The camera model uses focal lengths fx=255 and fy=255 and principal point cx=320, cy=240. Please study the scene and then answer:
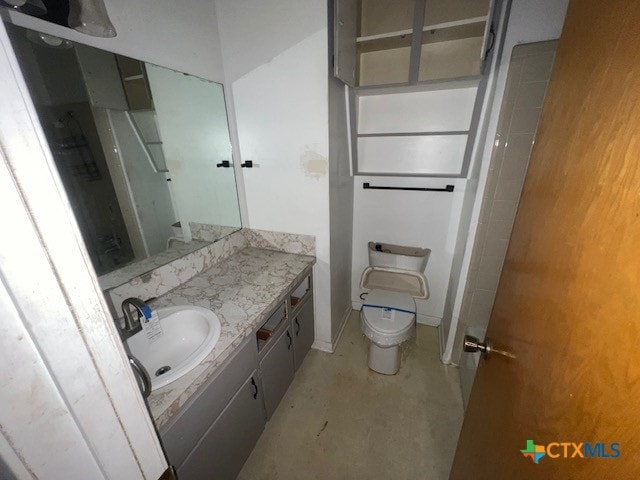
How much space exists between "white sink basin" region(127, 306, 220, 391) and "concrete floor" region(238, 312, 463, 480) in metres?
0.77

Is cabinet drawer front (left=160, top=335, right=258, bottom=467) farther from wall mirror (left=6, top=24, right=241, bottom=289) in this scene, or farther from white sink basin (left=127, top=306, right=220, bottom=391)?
wall mirror (left=6, top=24, right=241, bottom=289)

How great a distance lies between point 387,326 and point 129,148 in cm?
175

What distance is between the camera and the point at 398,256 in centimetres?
208

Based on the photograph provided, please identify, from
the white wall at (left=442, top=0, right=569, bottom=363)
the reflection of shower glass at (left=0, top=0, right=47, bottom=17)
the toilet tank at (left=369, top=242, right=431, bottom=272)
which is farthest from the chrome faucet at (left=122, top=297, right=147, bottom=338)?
the white wall at (left=442, top=0, right=569, bottom=363)

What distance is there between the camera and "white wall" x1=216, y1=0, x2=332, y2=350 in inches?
54.3

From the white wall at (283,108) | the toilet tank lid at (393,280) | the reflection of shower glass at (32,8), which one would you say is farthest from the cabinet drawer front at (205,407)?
the reflection of shower glass at (32,8)

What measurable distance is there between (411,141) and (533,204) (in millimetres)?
1382

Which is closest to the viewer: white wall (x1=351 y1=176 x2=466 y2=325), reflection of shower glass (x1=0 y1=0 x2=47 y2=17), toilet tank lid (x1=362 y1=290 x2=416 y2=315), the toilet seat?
reflection of shower glass (x1=0 y1=0 x2=47 y2=17)

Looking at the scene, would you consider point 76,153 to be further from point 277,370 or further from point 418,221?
point 418,221

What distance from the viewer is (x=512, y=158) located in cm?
135

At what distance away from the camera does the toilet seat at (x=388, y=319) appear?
1.70 metres

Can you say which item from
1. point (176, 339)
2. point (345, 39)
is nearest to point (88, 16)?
point (345, 39)

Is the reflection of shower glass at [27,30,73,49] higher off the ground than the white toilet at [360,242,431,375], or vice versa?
the reflection of shower glass at [27,30,73,49]

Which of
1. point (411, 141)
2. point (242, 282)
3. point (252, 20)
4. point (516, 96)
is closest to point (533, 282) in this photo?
point (516, 96)
